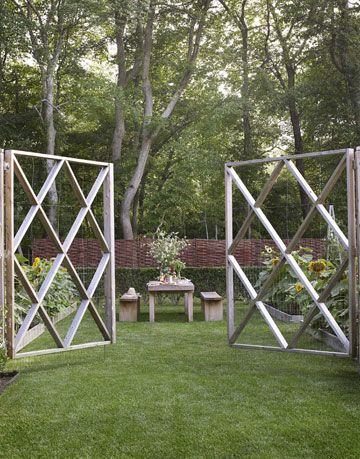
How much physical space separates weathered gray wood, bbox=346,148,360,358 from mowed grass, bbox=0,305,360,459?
0.33 m

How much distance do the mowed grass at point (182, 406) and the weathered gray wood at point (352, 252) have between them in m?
0.33

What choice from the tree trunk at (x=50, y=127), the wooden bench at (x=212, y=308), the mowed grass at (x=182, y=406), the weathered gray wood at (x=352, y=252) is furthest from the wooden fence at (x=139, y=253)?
the weathered gray wood at (x=352, y=252)

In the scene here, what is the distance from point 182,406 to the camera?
4.71m

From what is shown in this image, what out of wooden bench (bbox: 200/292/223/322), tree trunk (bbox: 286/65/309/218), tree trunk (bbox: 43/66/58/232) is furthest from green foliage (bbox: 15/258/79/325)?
tree trunk (bbox: 286/65/309/218)

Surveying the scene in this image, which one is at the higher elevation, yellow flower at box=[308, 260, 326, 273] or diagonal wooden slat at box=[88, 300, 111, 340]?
yellow flower at box=[308, 260, 326, 273]

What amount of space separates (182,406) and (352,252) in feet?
6.59

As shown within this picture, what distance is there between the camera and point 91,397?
5.04m

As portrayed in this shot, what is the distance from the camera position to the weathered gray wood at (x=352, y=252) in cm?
565

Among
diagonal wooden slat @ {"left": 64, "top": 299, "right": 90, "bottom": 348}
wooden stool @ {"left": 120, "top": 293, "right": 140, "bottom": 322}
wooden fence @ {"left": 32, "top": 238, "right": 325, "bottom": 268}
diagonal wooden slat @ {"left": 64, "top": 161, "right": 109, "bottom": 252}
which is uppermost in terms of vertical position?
diagonal wooden slat @ {"left": 64, "top": 161, "right": 109, "bottom": 252}

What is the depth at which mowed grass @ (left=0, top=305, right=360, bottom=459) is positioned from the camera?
12.5 feet

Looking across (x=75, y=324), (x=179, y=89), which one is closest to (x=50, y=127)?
(x=179, y=89)

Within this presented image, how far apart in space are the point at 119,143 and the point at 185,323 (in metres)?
9.99

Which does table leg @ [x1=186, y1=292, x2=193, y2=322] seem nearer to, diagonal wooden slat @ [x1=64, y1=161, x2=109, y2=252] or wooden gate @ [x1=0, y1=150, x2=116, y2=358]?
wooden gate @ [x1=0, y1=150, x2=116, y2=358]

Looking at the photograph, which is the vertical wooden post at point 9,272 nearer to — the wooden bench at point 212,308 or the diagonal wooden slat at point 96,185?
the diagonal wooden slat at point 96,185
